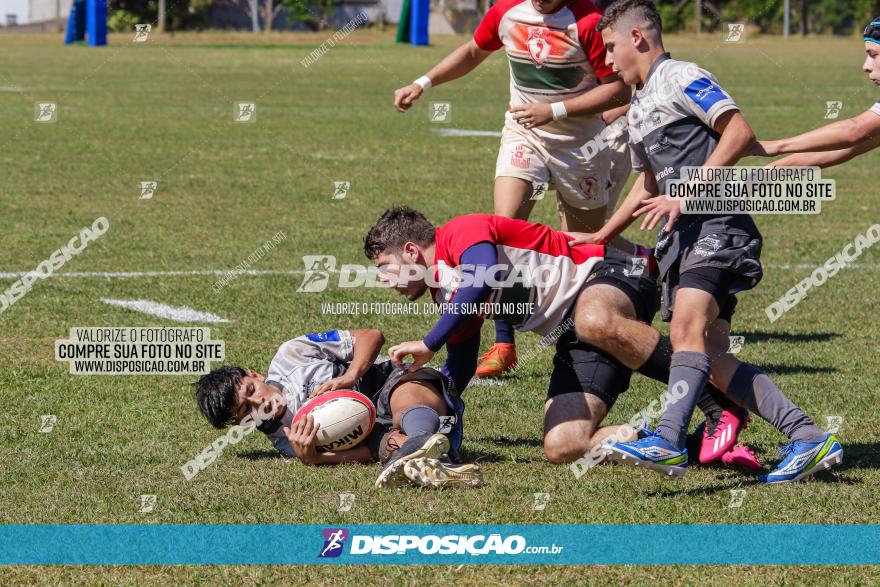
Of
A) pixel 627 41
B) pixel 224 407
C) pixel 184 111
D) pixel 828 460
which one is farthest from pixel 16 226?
pixel 184 111

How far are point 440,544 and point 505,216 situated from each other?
3.57 meters

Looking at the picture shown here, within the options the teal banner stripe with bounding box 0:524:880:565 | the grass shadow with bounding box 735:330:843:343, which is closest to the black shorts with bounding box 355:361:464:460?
the teal banner stripe with bounding box 0:524:880:565

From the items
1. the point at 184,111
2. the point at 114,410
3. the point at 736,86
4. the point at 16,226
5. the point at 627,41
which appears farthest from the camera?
the point at 736,86

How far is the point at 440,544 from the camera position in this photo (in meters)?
5.01

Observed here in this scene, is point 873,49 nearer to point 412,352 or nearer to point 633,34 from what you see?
point 633,34

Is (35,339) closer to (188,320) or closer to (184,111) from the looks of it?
(188,320)

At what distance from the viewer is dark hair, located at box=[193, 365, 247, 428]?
20.4 ft

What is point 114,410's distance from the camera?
23.5ft

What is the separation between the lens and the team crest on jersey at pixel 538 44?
8.20 metres

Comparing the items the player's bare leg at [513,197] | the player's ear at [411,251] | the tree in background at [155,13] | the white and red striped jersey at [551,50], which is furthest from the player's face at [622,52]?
the tree in background at [155,13]

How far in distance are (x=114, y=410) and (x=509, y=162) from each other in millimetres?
2908

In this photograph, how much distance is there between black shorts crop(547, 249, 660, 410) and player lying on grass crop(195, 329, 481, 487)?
538 millimetres

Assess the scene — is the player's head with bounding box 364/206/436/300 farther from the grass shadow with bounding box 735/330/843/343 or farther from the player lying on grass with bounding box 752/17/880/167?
the grass shadow with bounding box 735/330/843/343

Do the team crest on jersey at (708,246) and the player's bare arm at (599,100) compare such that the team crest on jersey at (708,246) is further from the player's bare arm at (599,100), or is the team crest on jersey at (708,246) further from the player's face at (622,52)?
the player's bare arm at (599,100)
